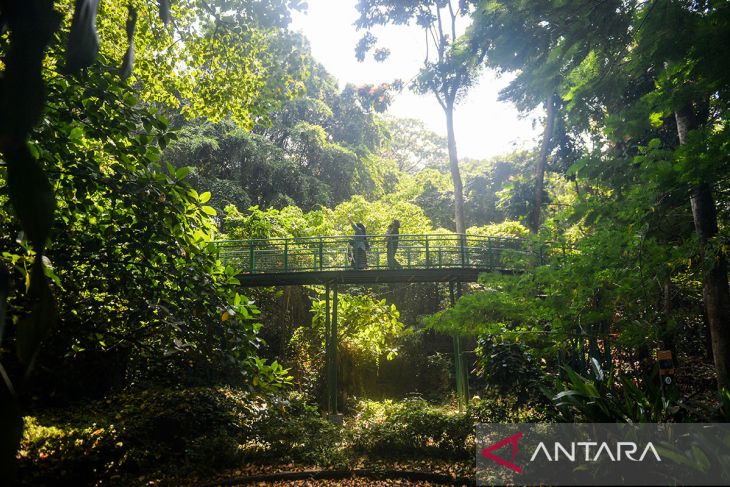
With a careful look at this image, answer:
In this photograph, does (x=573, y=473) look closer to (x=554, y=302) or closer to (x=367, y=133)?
(x=554, y=302)

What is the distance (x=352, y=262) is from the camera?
12.1 m

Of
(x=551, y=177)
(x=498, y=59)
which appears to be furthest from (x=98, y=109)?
(x=551, y=177)

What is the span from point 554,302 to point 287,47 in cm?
580

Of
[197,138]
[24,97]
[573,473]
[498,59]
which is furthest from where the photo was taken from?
[197,138]

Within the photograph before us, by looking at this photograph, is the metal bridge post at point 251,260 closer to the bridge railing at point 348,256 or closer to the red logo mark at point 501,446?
the bridge railing at point 348,256

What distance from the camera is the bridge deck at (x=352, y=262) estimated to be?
11781mm

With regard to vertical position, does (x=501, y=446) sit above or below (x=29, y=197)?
below

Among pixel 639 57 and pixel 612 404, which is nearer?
pixel 639 57

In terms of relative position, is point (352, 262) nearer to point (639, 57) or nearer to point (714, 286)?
point (714, 286)

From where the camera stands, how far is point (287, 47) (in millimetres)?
7863

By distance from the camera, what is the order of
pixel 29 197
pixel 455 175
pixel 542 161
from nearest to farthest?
pixel 29 197, pixel 542 161, pixel 455 175

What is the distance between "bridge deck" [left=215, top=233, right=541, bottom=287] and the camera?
11781mm
